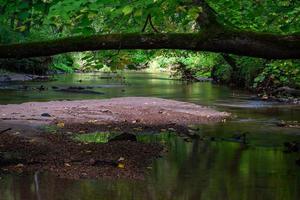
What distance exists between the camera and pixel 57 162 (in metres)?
10.2

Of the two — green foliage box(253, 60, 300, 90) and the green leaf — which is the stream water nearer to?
the green leaf

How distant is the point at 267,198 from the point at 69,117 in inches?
390

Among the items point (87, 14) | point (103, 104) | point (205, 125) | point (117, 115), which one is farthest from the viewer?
point (103, 104)

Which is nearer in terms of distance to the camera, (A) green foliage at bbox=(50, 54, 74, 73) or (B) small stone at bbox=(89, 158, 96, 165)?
(B) small stone at bbox=(89, 158, 96, 165)

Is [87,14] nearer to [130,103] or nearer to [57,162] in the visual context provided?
[57,162]

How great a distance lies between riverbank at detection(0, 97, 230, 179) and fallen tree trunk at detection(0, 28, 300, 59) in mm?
2493

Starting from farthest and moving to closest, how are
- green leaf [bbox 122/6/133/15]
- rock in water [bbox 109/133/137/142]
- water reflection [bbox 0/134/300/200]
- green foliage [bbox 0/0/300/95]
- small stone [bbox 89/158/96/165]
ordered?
rock in water [bbox 109/133/137/142] < small stone [bbox 89/158/96/165] < water reflection [bbox 0/134/300/200] < green foliage [bbox 0/0/300/95] < green leaf [bbox 122/6/133/15]

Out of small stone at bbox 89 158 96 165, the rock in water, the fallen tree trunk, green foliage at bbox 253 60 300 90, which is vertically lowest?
small stone at bbox 89 158 96 165

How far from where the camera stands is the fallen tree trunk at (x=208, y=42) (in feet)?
26.5

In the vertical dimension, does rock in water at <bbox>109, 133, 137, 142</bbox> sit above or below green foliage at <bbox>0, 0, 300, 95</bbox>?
below

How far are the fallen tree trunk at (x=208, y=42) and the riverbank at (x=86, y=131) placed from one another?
8.18ft

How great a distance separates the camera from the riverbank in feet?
32.9

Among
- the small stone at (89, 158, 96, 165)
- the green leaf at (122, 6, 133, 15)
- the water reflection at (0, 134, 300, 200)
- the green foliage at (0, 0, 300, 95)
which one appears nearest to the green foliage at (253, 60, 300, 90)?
the green foliage at (0, 0, 300, 95)

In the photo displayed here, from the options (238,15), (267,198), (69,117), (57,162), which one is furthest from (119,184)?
(69,117)
